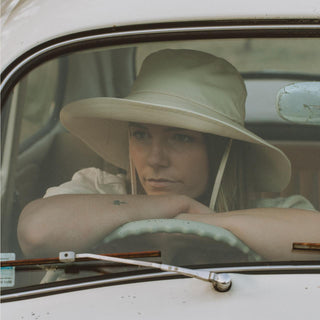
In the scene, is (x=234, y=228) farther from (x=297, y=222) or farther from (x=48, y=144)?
(x=48, y=144)

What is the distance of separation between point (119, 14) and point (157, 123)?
0.32 meters

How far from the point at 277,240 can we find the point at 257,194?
0.15 meters

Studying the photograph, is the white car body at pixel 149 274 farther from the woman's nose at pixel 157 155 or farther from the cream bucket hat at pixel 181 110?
the woman's nose at pixel 157 155

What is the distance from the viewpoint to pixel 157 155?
6.18ft

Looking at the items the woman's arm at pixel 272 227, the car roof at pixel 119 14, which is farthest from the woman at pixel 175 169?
the car roof at pixel 119 14

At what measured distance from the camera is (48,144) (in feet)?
6.69

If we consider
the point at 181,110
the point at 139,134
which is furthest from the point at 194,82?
the point at 139,134

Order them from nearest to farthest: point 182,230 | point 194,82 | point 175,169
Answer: point 182,230
point 175,169
point 194,82

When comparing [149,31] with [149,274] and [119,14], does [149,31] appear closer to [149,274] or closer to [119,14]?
[119,14]

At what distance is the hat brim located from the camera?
1.89m

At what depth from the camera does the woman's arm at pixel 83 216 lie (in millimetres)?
→ 1793

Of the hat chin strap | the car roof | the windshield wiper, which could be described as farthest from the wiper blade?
the car roof

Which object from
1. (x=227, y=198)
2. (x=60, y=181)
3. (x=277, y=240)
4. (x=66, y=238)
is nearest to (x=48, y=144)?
(x=60, y=181)

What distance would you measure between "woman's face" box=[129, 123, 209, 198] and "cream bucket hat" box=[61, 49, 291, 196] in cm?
2
